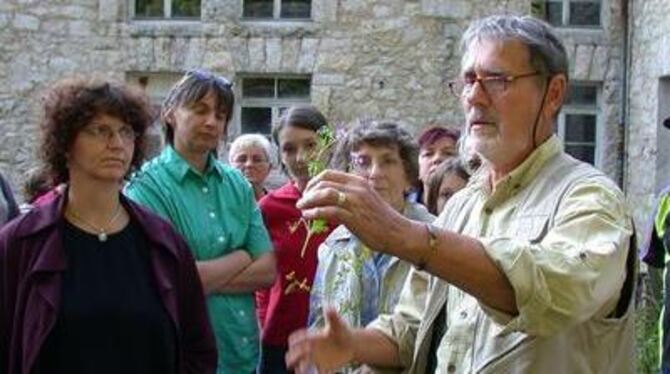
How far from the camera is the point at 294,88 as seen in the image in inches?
464

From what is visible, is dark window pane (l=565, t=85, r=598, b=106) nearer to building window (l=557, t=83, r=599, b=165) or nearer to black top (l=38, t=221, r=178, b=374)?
building window (l=557, t=83, r=599, b=165)

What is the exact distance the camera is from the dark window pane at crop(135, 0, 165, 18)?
11.9m

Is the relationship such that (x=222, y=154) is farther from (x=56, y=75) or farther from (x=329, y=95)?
(x=56, y=75)

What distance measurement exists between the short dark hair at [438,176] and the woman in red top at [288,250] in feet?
2.08

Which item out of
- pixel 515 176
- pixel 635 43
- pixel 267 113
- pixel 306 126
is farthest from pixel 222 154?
pixel 515 176

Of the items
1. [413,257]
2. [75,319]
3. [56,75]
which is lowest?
[75,319]

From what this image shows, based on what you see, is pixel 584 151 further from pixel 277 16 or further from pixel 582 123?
pixel 277 16

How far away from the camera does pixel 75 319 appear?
3.18 metres

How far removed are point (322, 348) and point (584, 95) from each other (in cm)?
992

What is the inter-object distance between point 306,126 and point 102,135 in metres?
1.56

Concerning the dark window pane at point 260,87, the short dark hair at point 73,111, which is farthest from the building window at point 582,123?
the short dark hair at point 73,111

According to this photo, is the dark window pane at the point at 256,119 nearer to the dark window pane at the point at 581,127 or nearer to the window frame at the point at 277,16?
the window frame at the point at 277,16

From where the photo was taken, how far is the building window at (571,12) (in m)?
11.9

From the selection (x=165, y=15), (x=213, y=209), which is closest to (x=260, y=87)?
(x=165, y=15)
